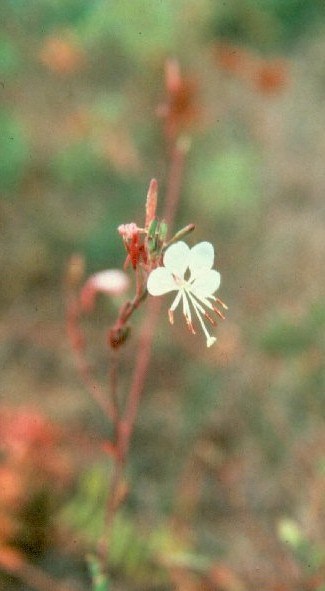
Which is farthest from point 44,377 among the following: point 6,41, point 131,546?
point 6,41

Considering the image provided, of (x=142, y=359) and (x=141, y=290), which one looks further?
(x=142, y=359)

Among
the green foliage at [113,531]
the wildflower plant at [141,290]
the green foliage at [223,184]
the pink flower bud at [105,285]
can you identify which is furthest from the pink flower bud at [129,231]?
the green foliage at [223,184]

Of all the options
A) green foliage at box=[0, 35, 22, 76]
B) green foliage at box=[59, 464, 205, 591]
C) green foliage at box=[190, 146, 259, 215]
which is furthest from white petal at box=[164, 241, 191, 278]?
green foliage at box=[0, 35, 22, 76]

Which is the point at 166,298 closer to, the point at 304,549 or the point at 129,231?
the point at 304,549

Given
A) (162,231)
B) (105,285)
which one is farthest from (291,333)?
(162,231)

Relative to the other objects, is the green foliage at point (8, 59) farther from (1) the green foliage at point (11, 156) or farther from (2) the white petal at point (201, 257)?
(2) the white petal at point (201, 257)

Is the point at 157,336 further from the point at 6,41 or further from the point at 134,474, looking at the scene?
the point at 6,41

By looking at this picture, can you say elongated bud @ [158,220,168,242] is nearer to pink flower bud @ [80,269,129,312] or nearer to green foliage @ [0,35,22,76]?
pink flower bud @ [80,269,129,312]
